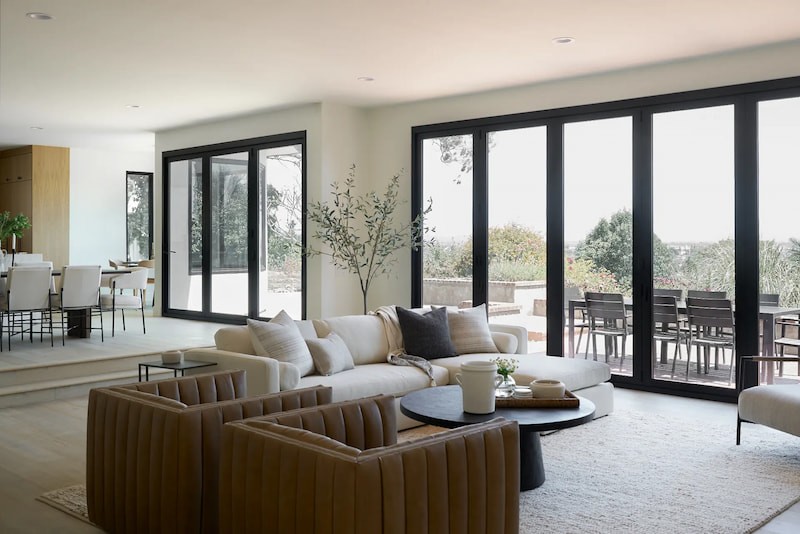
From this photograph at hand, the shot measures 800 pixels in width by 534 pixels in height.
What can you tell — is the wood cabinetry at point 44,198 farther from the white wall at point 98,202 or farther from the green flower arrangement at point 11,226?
the green flower arrangement at point 11,226

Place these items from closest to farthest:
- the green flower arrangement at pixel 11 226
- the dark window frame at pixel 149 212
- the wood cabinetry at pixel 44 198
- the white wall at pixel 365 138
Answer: the white wall at pixel 365 138 → the green flower arrangement at pixel 11 226 → the wood cabinetry at pixel 44 198 → the dark window frame at pixel 149 212

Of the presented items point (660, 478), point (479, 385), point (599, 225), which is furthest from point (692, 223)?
point (479, 385)

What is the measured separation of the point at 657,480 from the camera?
4109mm

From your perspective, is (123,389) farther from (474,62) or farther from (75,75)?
(75,75)

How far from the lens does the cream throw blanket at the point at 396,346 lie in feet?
17.9

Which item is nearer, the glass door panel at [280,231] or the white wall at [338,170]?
the white wall at [338,170]

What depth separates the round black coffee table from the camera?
371cm

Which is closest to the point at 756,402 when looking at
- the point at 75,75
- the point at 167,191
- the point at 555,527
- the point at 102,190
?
the point at 555,527

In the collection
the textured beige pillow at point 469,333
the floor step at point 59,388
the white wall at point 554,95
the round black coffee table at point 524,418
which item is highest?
the white wall at point 554,95

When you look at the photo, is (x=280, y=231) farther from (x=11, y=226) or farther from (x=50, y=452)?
(x=50, y=452)

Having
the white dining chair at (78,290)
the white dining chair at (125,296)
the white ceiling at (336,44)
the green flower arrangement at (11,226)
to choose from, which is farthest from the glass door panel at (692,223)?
the green flower arrangement at (11,226)

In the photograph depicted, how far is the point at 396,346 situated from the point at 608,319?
7.13 ft

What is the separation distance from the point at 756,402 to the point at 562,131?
342cm

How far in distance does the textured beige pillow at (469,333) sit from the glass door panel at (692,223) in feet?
5.31
